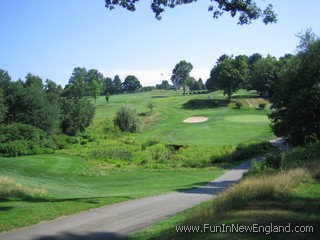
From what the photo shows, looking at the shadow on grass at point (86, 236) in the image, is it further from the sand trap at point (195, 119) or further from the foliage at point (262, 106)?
the foliage at point (262, 106)

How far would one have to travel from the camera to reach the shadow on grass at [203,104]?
88.2m

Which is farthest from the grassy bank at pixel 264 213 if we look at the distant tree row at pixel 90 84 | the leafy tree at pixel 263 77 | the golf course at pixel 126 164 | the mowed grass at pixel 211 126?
the leafy tree at pixel 263 77

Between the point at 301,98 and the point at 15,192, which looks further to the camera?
the point at 301,98

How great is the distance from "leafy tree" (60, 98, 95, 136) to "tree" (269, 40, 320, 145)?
43187mm

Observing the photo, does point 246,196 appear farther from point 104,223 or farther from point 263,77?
point 263,77

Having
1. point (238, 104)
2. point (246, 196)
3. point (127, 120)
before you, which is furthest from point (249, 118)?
point (246, 196)

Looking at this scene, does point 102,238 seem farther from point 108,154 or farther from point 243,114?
point 243,114

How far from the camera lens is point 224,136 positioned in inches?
2149

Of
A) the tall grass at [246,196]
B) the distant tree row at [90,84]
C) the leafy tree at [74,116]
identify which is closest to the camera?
the tall grass at [246,196]

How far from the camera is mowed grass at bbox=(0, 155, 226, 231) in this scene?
11938 mm

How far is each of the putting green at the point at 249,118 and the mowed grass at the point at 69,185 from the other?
107ft

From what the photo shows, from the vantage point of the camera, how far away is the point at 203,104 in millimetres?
91312

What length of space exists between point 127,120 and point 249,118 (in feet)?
75.6

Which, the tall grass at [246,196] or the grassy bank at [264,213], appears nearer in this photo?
the grassy bank at [264,213]
